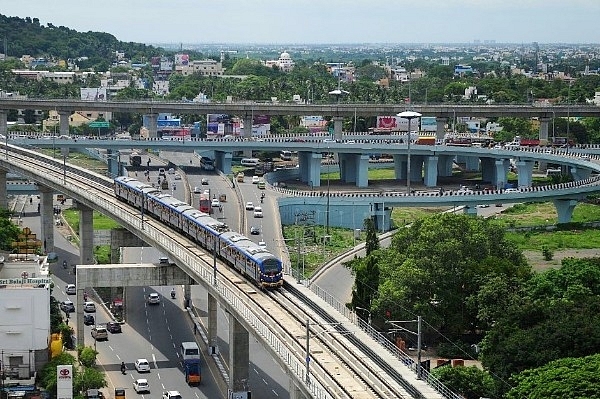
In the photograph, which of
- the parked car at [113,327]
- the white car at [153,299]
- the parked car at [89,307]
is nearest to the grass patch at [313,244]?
the white car at [153,299]

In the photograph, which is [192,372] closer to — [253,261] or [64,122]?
[253,261]

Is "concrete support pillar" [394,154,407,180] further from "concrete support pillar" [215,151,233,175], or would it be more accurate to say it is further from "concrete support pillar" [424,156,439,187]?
"concrete support pillar" [215,151,233,175]

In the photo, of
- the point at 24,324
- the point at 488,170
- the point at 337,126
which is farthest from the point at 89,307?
the point at 337,126

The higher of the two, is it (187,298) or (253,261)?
(253,261)

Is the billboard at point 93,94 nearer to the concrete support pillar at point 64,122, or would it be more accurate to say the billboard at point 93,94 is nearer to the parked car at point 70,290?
the concrete support pillar at point 64,122

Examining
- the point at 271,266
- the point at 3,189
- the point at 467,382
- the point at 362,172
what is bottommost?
the point at 467,382

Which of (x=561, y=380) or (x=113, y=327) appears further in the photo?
(x=113, y=327)
